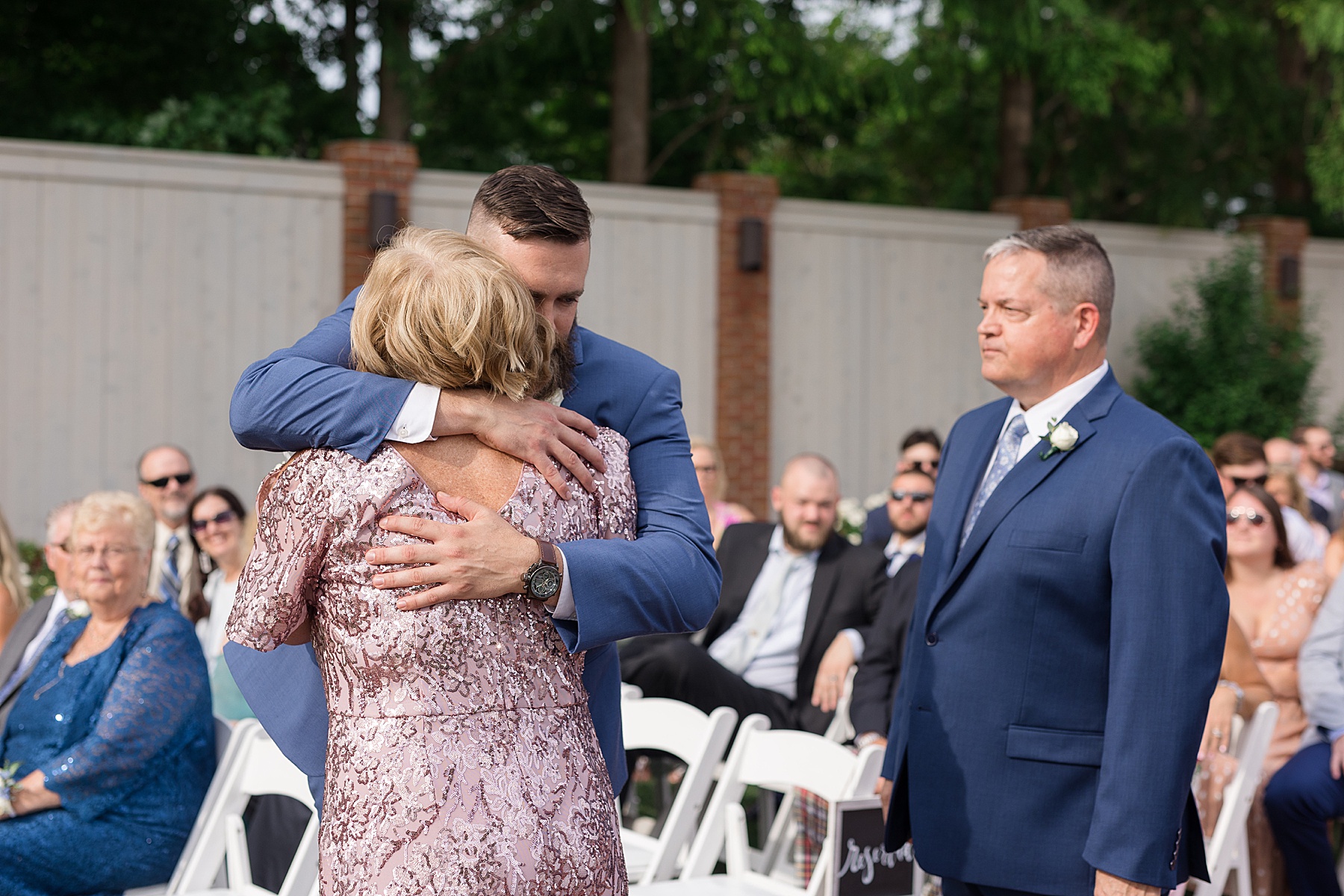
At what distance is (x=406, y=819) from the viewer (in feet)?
6.63

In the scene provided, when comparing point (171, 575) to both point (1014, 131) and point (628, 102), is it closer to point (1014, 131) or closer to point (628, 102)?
point (628, 102)

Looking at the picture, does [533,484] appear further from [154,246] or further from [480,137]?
[480,137]

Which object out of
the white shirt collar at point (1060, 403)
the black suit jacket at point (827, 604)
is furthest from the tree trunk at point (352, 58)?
the white shirt collar at point (1060, 403)

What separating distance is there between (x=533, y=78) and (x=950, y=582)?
44.4 ft

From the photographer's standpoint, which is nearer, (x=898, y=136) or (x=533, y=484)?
(x=533, y=484)

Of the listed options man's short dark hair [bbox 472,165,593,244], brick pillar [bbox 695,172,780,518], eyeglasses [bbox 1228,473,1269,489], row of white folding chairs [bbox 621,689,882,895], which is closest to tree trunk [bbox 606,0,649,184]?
brick pillar [bbox 695,172,780,518]

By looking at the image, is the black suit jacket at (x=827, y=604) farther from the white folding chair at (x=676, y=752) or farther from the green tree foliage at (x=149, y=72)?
the green tree foliage at (x=149, y=72)

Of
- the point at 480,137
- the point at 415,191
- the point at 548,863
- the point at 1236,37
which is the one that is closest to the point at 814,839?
the point at 548,863

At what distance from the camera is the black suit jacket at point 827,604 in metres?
6.09

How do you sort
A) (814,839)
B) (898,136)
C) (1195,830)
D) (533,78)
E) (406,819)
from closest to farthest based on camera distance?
(406,819), (1195,830), (814,839), (533,78), (898,136)

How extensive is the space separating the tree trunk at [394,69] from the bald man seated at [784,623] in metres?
8.04

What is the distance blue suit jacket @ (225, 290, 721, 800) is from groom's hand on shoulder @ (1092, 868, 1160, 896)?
3.23 ft

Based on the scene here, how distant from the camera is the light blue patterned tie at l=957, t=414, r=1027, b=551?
10.2 feet

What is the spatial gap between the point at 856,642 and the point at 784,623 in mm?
630
